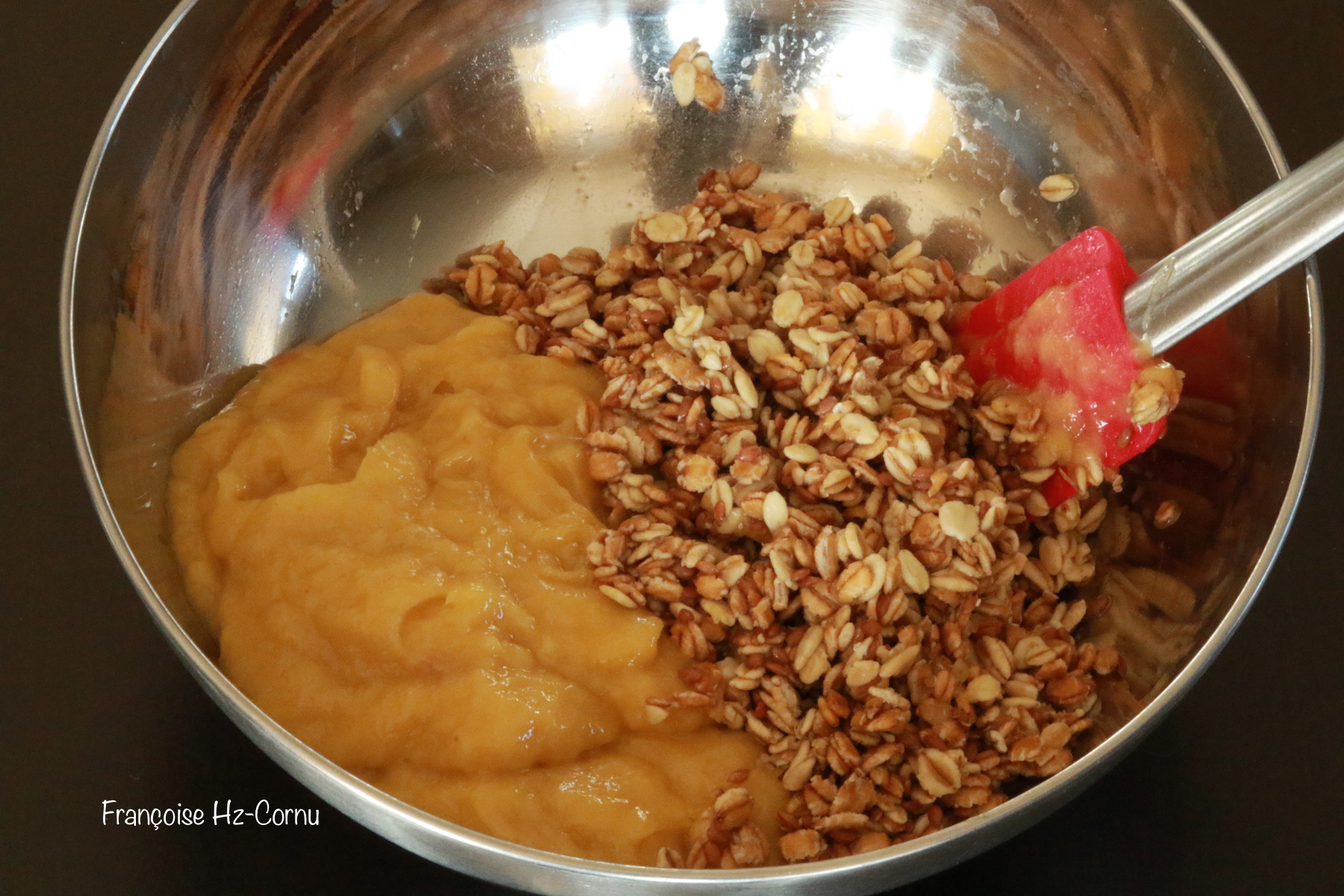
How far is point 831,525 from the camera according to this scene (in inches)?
40.9

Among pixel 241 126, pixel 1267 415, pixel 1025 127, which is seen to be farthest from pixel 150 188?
pixel 1267 415

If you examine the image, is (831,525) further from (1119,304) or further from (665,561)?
(1119,304)

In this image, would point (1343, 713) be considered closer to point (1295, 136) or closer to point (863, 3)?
point (1295, 136)

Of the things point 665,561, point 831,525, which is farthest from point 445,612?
point 831,525

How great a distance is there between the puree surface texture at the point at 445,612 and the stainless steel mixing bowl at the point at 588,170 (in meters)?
0.07

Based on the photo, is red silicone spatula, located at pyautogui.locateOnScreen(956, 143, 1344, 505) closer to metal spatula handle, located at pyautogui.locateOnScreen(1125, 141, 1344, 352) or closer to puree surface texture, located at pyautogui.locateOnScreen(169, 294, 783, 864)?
metal spatula handle, located at pyautogui.locateOnScreen(1125, 141, 1344, 352)

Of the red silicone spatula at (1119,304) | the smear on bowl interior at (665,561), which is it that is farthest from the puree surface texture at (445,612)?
the red silicone spatula at (1119,304)

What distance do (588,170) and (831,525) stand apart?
1.76ft

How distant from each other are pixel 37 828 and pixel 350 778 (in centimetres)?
46

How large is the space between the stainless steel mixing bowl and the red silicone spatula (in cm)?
9

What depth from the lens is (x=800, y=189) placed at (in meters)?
1.33

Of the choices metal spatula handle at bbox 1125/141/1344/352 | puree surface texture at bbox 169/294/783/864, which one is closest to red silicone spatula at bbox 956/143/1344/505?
metal spatula handle at bbox 1125/141/1344/352

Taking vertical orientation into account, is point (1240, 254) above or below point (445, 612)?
above

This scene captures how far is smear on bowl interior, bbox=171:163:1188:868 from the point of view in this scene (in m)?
0.89
